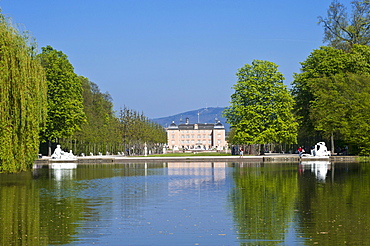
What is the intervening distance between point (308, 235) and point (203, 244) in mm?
2670

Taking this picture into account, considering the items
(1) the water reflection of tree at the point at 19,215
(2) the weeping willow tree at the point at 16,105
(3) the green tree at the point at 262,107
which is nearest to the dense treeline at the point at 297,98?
(3) the green tree at the point at 262,107

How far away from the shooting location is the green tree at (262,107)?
211 feet

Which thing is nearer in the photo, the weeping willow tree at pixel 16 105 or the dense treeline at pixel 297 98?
the weeping willow tree at pixel 16 105

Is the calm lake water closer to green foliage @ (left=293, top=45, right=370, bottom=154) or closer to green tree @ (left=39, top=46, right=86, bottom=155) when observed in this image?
green foliage @ (left=293, top=45, right=370, bottom=154)

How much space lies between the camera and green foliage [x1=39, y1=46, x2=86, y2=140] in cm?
6284

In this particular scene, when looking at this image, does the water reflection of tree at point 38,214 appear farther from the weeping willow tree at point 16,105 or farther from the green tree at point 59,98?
the green tree at point 59,98

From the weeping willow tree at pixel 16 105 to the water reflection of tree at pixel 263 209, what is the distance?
10.4 m

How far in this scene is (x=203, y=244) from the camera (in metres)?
13.1

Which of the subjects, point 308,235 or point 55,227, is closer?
point 308,235

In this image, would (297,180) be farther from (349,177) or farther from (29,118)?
(29,118)

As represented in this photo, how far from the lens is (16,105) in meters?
28.1

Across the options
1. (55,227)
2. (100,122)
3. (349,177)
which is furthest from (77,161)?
(55,227)

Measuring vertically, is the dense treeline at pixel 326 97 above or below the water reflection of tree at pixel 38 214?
above

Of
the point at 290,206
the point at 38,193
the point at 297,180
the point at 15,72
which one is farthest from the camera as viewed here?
the point at 297,180
